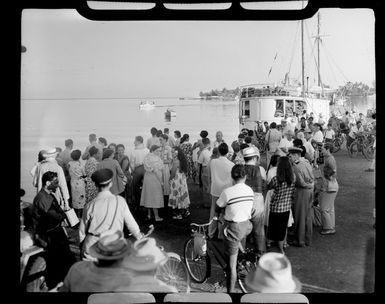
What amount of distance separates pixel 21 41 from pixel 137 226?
1506 mm

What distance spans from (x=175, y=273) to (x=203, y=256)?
1.80 ft

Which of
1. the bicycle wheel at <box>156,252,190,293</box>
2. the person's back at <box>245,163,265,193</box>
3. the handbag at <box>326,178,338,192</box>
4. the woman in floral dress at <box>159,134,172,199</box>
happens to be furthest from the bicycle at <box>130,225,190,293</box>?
the handbag at <box>326,178,338,192</box>

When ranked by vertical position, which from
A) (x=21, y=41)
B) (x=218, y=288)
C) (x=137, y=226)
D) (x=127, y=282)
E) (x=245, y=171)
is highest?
(x=21, y=41)

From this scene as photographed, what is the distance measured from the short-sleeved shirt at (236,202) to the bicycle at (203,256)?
0.14 metres

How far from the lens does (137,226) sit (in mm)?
3072

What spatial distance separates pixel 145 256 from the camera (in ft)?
9.40

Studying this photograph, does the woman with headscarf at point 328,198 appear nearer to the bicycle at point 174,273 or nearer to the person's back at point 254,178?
the person's back at point 254,178

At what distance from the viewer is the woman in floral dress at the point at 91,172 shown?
122 inches

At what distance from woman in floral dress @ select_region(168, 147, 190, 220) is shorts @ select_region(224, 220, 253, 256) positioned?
0.40 metres

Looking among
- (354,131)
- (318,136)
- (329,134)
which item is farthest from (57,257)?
(354,131)

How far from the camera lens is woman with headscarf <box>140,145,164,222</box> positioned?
3381 mm

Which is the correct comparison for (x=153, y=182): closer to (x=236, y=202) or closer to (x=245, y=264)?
(x=236, y=202)
